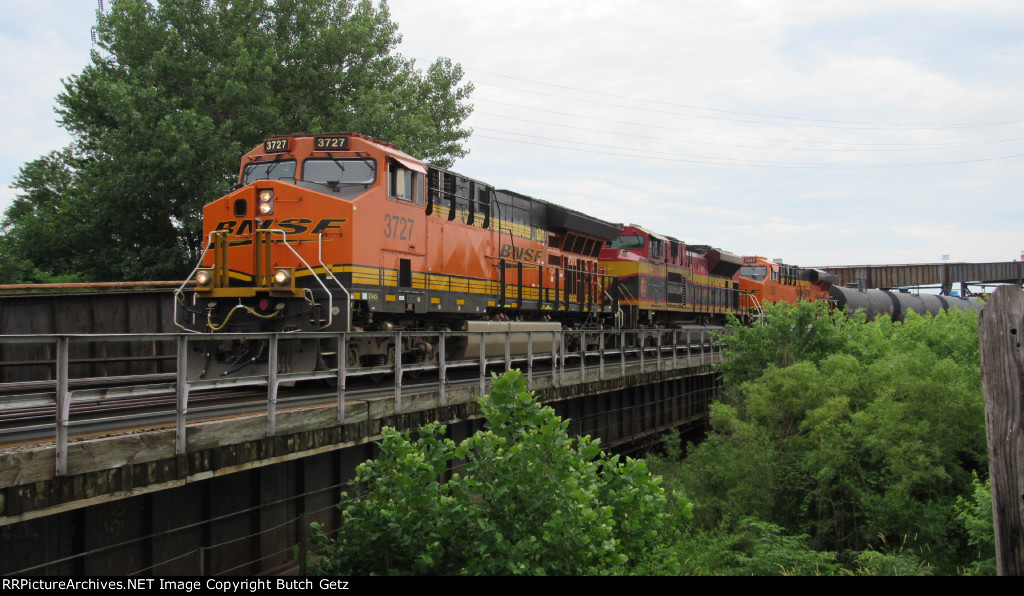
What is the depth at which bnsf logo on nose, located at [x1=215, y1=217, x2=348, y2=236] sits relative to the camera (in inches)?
532

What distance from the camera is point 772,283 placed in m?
38.1

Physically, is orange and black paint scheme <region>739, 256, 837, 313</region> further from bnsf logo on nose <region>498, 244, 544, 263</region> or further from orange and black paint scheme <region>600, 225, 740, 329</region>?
bnsf logo on nose <region>498, 244, 544, 263</region>

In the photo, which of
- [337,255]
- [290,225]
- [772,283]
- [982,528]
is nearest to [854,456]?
[982,528]

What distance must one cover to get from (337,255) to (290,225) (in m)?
1.07

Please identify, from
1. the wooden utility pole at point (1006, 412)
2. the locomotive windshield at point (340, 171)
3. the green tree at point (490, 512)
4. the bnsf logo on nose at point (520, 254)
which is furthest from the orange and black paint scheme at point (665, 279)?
the wooden utility pole at point (1006, 412)

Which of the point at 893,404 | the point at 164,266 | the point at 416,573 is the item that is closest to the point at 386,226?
the point at 416,573

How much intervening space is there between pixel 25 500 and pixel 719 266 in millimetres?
30413

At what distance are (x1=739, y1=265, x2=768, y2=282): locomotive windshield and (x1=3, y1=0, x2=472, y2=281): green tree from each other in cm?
1591

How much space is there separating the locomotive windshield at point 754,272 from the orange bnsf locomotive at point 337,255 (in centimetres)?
2220

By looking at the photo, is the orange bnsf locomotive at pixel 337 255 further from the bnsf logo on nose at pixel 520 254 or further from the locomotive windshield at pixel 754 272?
the locomotive windshield at pixel 754 272

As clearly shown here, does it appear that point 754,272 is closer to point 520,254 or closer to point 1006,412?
point 520,254

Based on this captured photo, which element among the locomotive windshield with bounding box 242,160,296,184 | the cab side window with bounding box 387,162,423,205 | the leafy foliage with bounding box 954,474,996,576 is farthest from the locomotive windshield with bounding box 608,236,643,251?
the leafy foliage with bounding box 954,474,996,576

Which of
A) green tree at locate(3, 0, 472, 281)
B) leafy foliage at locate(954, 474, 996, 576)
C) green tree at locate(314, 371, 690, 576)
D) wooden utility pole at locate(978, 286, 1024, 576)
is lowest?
leafy foliage at locate(954, 474, 996, 576)

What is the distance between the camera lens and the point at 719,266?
33344mm
